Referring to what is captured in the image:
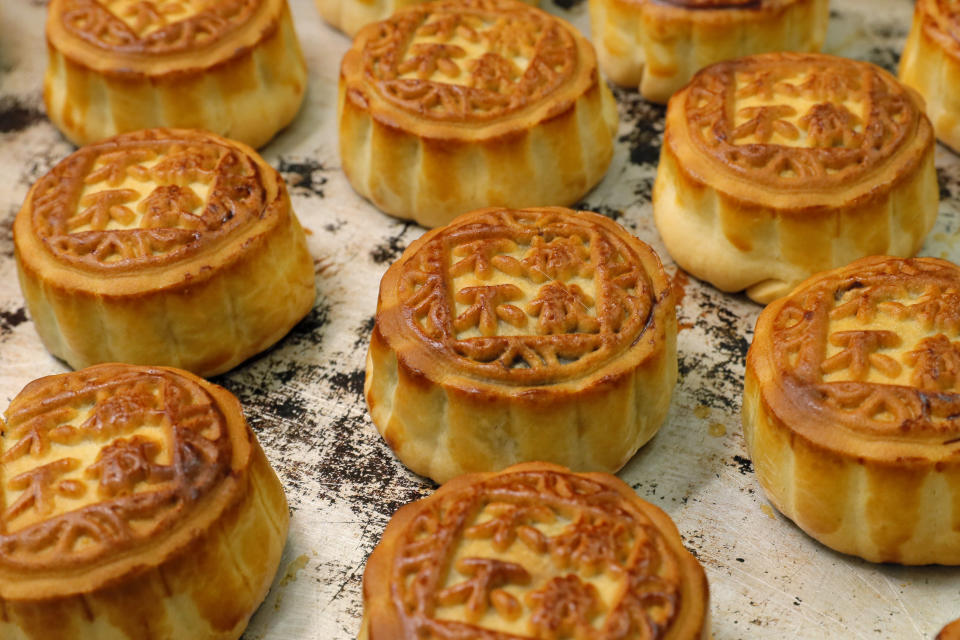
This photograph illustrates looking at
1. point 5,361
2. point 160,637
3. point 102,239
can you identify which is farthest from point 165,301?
point 160,637

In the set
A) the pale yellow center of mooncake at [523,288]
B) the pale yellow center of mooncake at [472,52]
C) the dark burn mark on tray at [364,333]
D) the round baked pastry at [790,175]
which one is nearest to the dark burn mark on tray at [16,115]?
the pale yellow center of mooncake at [472,52]

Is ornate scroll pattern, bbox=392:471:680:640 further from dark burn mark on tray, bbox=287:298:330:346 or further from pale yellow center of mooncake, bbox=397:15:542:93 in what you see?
pale yellow center of mooncake, bbox=397:15:542:93

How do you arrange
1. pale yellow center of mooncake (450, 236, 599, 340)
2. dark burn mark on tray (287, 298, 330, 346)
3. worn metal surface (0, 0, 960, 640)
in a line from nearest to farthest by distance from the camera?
1. worn metal surface (0, 0, 960, 640)
2. pale yellow center of mooncake (450, 236, 599, 340)
3. dark burn mark on tray (287, 298, 330, 346)

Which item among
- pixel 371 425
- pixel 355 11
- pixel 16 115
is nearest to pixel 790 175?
pixel 371 425

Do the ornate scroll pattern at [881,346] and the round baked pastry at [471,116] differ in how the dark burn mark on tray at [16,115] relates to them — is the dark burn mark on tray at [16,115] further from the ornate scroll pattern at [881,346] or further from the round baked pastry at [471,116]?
the ornate scroll pattern at [881,346]

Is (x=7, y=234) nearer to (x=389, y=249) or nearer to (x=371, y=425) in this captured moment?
(x=389, y=249)

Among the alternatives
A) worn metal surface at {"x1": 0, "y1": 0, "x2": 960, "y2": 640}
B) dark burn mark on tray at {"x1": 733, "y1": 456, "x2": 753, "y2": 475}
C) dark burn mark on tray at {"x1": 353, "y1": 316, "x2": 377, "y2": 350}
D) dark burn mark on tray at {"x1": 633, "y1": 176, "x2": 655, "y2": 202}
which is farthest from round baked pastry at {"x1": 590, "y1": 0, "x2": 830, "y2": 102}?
dark burn mark on tray at {"x1": 733, "y1": 456, "x2": 753, "y2": 475}
